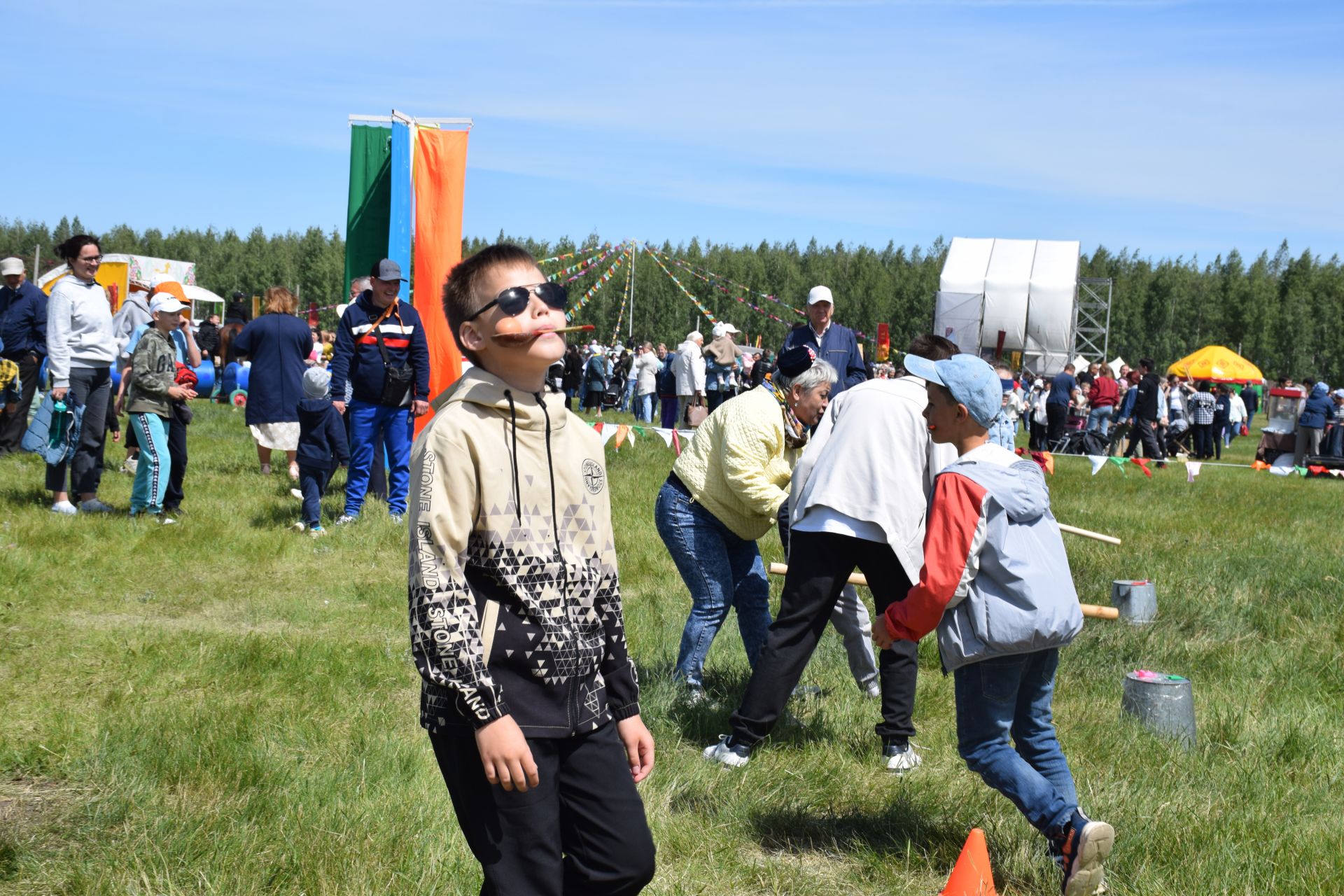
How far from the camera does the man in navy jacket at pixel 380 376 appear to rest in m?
9.22

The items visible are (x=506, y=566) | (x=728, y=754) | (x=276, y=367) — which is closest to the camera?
(x=506, y=566)

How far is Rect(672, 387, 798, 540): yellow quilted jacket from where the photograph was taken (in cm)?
518

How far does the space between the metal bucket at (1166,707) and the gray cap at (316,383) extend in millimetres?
6873

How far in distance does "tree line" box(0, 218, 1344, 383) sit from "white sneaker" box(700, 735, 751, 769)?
63.0m

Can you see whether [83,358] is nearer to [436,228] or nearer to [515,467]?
[436,228]

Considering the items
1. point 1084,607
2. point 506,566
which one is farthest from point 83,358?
point 506,566

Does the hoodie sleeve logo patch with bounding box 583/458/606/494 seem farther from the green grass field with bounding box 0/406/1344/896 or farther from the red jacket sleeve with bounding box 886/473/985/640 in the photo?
the green grass field with bounding box 0/406/1344/896

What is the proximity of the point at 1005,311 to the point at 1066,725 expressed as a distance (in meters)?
39.3

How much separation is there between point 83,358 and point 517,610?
26.7 ft

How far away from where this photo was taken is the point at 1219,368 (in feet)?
156

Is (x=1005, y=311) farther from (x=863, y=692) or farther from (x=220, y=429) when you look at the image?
(x=863, y=692)

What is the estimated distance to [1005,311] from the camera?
1684 inches

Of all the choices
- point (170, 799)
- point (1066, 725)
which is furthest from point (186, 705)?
point (1066, 725)

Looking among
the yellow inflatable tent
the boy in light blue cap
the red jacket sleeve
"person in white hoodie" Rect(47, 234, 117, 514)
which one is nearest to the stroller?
"person in white hoodie" Rect(47, 234, 117, 514)
